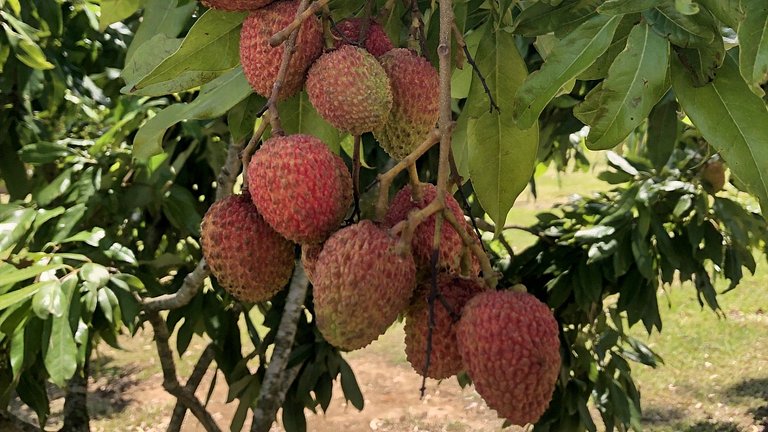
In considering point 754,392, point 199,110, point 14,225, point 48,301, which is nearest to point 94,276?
point 48,301

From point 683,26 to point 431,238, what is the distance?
229mm

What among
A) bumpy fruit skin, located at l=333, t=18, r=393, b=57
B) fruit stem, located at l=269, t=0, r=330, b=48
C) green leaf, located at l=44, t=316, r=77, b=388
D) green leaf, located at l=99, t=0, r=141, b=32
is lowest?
green leaf, located at l=44, t=316, r=77, b=388

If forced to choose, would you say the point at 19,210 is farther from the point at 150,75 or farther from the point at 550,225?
the point at 550,225

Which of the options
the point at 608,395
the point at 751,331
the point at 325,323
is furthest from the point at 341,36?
the point at 751,331

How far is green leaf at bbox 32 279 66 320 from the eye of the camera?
1368 millimetres

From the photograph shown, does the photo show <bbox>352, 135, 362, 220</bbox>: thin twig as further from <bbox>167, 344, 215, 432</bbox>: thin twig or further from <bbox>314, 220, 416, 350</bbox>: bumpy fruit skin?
<bbox>167, 344, 215, 432</bbox>: thin twig

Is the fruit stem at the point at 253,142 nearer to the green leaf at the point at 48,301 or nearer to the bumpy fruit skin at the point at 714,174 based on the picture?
the green leaf at the point at 48,301

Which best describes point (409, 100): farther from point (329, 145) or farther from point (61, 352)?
point (61, 352)

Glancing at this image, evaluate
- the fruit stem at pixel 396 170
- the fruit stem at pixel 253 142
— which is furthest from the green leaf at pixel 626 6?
the fruit stem at pixel 253 142

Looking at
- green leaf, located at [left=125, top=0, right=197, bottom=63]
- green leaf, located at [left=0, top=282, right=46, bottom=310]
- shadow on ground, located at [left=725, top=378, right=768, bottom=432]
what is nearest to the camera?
green leaf, located at [left=125, top=0, right=197, bottom=63]

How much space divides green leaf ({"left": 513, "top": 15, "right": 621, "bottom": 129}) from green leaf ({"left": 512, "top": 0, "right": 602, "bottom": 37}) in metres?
0.08

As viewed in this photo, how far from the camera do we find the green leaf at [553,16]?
70 cm

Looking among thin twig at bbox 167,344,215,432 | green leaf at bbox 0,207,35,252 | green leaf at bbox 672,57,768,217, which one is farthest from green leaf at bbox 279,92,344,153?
thin twig at bbox 167,344,215,432

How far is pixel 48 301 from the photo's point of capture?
1381 millimetres
